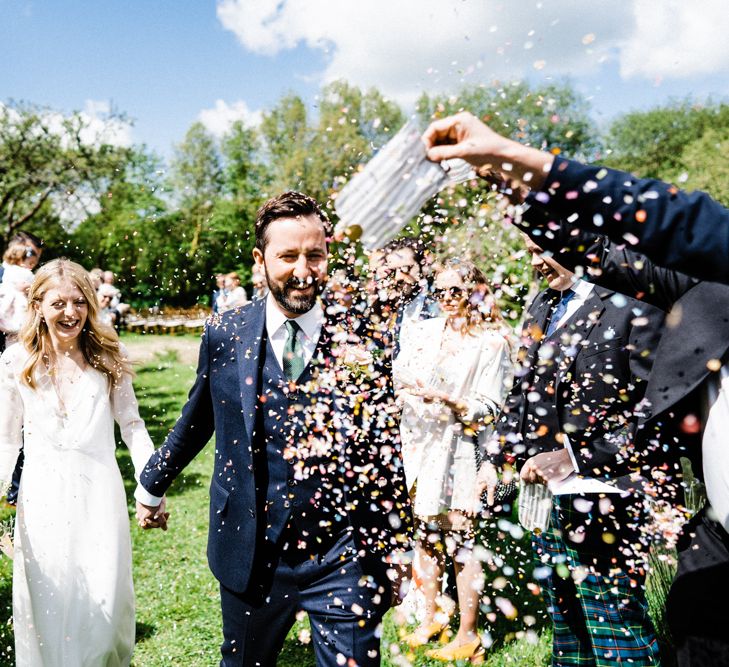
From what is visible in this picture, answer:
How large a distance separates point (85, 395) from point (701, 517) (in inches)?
128

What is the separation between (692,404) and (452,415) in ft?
8.41

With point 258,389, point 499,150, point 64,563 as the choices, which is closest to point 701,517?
point 499,150

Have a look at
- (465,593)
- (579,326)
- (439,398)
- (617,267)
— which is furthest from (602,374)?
(465,593)

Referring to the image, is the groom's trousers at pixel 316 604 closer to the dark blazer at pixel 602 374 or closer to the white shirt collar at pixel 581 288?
the dark blazer at pixel 602 374

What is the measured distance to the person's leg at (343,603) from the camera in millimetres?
2799

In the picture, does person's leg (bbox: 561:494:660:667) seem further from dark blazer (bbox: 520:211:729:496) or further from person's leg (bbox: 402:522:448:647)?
person's leg (bbox: 402:522:448:647)

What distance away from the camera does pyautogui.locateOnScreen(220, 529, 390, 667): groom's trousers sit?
281 cm

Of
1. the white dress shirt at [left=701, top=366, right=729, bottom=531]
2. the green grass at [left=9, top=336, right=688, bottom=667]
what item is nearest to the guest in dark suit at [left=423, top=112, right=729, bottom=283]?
the white dress shirt at [left=701, top=366, right=729, bottom=531]

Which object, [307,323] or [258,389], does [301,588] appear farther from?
[307,323]

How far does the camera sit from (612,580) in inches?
134

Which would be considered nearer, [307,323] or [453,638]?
[307,323]

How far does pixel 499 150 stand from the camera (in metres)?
1.54

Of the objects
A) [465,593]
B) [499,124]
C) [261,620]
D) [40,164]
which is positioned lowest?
[465,593]

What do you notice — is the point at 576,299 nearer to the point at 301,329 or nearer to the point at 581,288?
the point at 581,288
